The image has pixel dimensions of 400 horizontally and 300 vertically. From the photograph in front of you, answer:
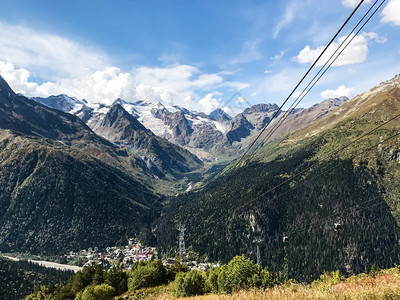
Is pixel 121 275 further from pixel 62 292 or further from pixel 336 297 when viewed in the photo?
pixel 336 297

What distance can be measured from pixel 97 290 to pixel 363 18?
6954cm

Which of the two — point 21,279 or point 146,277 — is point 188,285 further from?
point 21,279

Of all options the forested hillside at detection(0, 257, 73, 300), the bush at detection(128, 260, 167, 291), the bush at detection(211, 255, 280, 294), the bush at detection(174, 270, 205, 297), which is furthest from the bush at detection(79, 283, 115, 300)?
the forested hillside at detection(0, 257, 73, 300)

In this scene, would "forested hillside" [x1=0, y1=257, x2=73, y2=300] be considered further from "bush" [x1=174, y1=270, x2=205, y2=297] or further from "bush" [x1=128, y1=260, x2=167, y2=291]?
"bush" [x1=174, y1=270, x2=205, y2=297]

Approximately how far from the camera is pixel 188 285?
4481 cm

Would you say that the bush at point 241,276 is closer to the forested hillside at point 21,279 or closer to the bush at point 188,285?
the bush at point 188,285

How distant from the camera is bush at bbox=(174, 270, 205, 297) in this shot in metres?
43.5

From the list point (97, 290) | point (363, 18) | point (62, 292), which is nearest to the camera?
point (363, 18)

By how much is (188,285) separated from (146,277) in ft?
83.1

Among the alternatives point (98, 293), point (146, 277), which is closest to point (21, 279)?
point (98, 293)

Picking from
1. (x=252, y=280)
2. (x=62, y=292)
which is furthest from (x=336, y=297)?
(x=62, y=292)

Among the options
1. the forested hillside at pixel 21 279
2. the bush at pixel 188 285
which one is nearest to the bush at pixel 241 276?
the bush at pixel 188 285

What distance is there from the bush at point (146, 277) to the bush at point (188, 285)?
2202cm

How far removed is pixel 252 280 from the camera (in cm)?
4222
